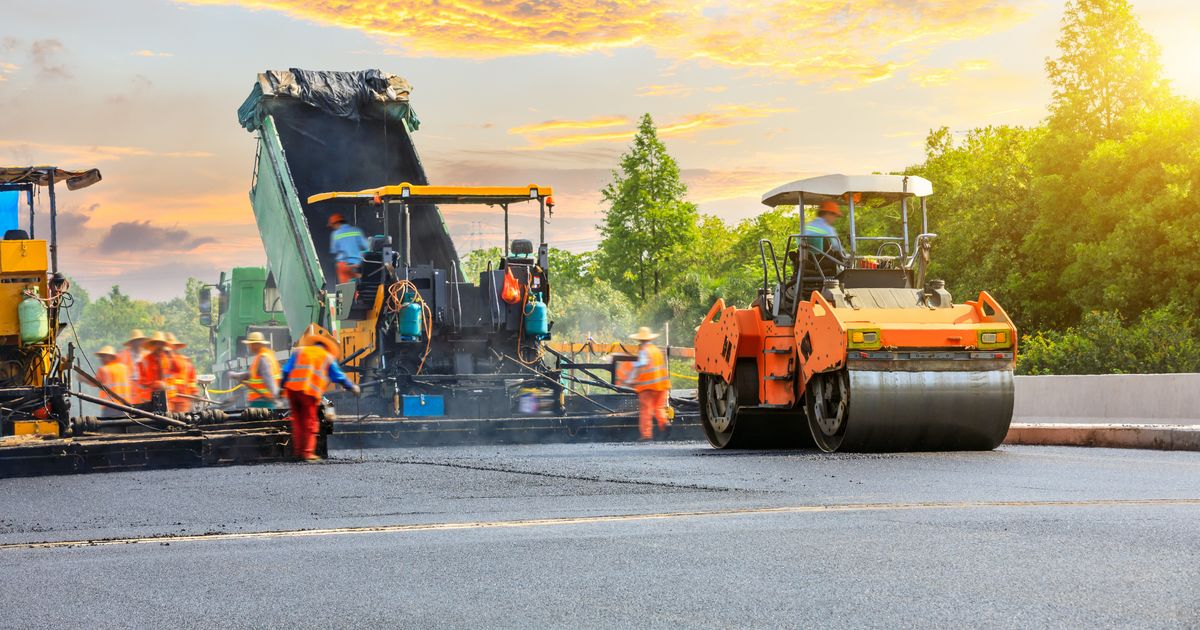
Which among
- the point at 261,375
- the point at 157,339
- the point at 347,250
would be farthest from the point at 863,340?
the point at 157,339

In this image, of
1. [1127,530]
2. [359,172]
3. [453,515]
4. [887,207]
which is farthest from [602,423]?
[1127,530]

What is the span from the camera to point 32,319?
13.0m

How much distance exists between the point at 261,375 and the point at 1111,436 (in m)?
10.1

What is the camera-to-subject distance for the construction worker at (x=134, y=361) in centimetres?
1702

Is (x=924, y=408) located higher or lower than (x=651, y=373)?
lower

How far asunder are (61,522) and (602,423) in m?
7.85

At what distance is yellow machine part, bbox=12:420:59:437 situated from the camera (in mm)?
12914

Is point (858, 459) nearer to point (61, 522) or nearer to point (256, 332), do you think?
point (61, 522)

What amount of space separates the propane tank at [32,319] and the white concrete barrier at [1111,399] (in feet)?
35.6

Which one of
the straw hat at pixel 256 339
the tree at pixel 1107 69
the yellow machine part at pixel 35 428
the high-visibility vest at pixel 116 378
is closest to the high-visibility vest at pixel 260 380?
the straw hat at pixel 256 339

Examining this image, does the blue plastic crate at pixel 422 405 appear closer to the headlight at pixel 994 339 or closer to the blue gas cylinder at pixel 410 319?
the blue gas cylinder at pixel 410 319

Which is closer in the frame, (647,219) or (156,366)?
(156,366)

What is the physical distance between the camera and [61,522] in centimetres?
838

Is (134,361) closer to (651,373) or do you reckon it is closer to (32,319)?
(32,319)
